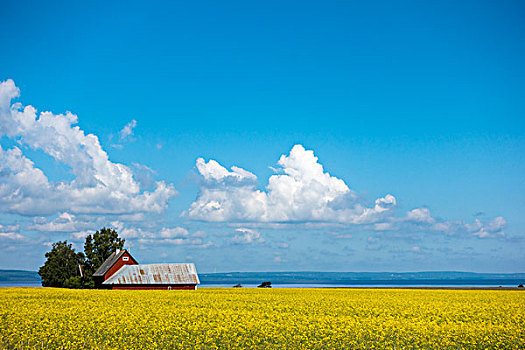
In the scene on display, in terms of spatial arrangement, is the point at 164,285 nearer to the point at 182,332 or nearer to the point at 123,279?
the point at 123,279

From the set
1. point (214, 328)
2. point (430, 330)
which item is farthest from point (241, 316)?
point (430, 330)

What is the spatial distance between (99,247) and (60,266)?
27.6 feet

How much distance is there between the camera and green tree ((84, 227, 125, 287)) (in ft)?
309

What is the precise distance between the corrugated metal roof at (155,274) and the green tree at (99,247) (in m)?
13.8

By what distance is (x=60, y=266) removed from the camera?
97.0 meters

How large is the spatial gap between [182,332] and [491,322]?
16200 mm

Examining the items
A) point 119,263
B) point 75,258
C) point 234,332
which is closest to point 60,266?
point 75,258

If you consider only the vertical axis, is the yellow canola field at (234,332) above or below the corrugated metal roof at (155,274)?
below

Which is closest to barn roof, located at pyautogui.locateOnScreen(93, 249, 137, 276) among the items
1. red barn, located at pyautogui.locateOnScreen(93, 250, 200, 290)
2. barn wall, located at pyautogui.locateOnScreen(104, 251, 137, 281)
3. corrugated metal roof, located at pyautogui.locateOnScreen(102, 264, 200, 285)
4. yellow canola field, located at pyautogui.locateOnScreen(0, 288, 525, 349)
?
red barn, located at pyautogui.locateOnScreen(93, 250, 200, 290)

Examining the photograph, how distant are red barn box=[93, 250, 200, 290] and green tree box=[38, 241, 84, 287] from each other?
12.3 meters

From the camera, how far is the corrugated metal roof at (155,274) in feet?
262

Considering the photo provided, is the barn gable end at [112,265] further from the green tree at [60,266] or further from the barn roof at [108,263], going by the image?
the green tree at [60,266]

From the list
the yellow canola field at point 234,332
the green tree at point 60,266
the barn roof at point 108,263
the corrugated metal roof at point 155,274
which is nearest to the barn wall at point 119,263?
the barn roof at point 108,263

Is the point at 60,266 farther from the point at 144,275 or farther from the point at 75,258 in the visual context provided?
the point at 144,275
